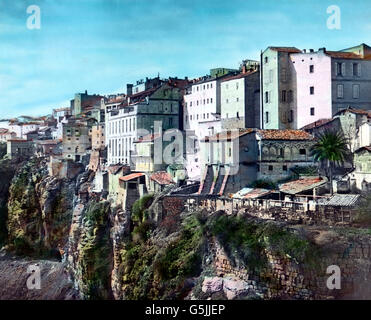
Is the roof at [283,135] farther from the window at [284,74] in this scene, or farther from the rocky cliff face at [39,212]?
the rocky cliff face at [39,212]

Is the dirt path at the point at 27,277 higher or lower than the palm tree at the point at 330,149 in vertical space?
lower

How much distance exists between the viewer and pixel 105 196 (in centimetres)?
3269

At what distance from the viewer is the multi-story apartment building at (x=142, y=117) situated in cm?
3856

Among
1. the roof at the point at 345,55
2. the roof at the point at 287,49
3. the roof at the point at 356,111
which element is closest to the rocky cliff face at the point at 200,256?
the roof at the point at 356,111

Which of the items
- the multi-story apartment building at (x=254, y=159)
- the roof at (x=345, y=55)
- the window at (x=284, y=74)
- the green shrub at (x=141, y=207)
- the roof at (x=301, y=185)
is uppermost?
the roof at (x=345, y=55)

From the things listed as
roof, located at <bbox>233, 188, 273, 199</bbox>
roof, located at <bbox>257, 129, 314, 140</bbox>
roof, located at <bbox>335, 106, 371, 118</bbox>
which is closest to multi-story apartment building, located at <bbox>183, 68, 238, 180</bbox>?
roof, located at <bbox>257, 129, 314, 140</bbox>

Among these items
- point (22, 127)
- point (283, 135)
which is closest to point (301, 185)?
point (283, 135)

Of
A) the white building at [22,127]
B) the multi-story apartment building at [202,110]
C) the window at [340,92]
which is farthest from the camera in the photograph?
the white building at [22,127]

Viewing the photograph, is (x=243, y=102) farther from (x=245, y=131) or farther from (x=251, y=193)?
(x=251, y=193)

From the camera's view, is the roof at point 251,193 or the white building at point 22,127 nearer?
the roof at point 251,193

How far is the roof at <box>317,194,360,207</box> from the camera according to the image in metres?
18.7

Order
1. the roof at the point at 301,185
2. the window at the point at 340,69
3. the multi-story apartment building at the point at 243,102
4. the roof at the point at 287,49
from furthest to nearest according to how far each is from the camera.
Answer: the multi-story apartment building at the point at 243,102
the roof at the point at 287,49
the window at the point at 340,69
the roof at the point at 301,185

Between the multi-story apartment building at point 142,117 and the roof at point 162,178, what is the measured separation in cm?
831

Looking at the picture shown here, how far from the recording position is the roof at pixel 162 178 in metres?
27.5
